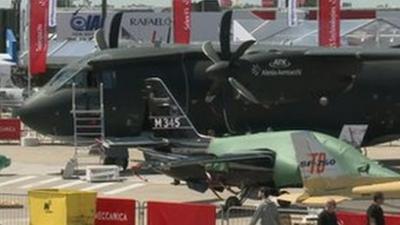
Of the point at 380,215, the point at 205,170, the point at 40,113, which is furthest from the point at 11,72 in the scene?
the point at 380,215

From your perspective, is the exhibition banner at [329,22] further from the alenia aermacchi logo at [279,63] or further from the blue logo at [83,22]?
the blue logo at [83,22]

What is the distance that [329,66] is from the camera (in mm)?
33594

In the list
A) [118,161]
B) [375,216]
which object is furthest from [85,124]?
[375,216]

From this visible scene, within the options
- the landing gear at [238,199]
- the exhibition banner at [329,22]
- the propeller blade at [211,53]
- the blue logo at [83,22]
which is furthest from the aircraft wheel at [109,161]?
the blue logo at [83,22]

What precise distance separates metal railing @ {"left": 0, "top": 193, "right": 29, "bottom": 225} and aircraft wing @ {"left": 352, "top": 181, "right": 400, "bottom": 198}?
6.64m

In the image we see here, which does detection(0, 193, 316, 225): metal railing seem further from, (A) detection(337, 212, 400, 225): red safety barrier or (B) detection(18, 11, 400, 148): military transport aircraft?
(B) detection(18, 11, 400, 148): military transport aircraft

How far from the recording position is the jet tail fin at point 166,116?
28.8 metres

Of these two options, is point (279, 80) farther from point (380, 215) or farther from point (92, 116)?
point (380, 215)

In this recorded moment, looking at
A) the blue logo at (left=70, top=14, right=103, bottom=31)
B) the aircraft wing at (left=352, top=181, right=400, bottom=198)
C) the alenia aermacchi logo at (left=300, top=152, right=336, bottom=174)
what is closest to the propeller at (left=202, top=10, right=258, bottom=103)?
the alenia aermacchi logo at (left=300, top=152, right=336, bottom=174)

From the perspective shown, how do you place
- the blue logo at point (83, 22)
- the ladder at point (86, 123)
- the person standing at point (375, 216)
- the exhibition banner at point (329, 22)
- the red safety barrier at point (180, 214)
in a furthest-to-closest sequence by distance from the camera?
the blue logo at point (83, 22)
the exhibition banner at point (329, 22)
the ladder at point (86, 123)
the red safety barrier at point (180, 214)
the person standing at point (375, 216)

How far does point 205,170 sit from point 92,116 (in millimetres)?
9588

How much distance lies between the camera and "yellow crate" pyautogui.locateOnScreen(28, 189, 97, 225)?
65.7ft

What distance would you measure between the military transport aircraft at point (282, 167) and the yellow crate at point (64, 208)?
4142 mm

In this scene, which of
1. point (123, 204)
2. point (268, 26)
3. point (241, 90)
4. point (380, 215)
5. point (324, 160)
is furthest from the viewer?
point (268, 26)
